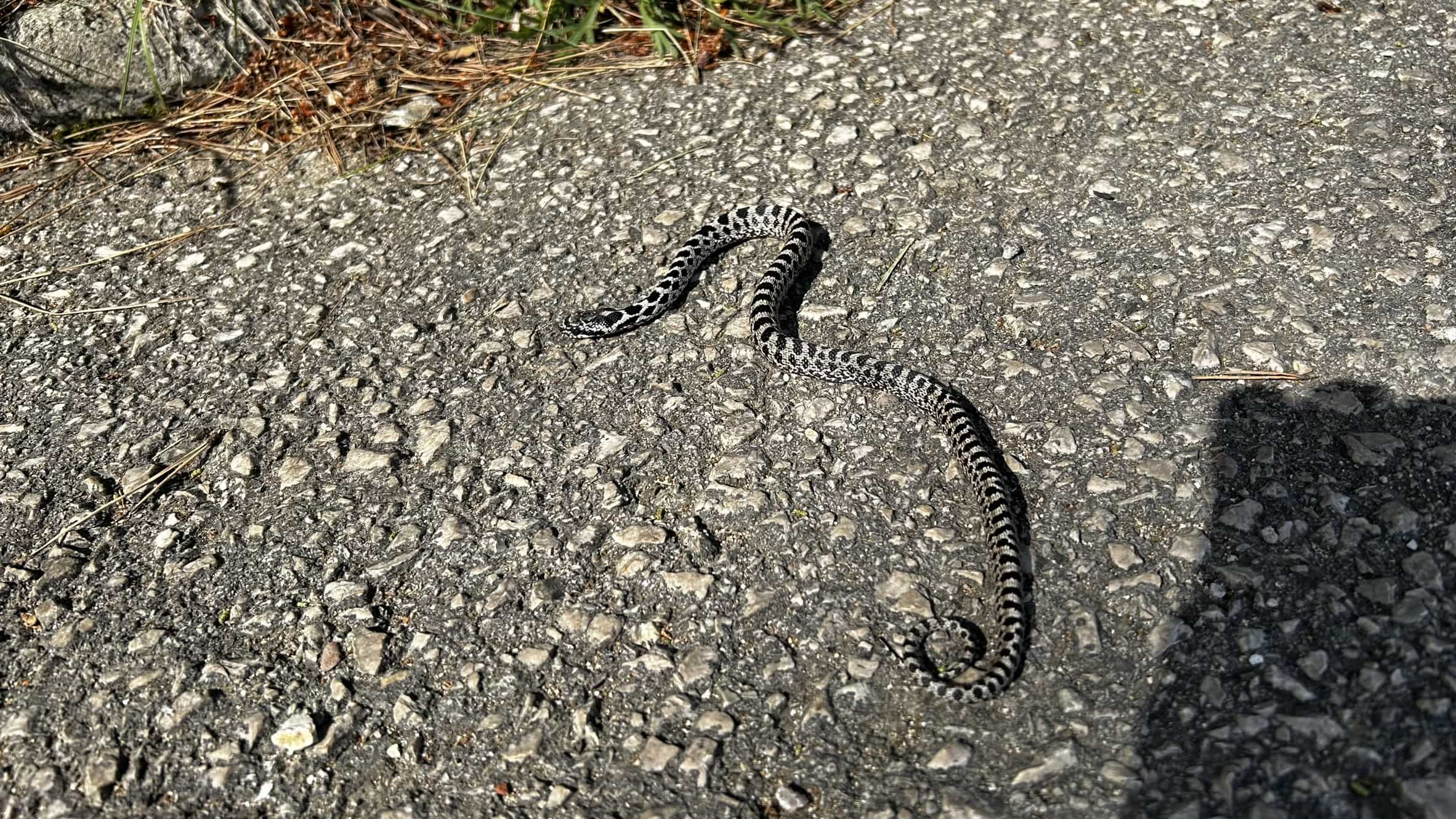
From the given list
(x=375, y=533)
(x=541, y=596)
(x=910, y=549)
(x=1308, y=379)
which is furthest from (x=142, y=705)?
(x=1308, y=379)

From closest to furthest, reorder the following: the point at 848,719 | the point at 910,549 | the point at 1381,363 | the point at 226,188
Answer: the point at 848,719 < the point at 910,549 < the point at 1381,363 < the point at 226,188

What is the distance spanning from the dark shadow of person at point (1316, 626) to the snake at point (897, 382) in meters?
0.63

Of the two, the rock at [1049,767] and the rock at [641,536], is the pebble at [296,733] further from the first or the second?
the rock at [1049,767]

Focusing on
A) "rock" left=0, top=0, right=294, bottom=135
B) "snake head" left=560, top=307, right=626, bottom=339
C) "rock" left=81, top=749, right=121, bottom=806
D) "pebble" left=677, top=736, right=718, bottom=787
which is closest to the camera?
"pebble" left=677, top=736, right=718, bottom=787

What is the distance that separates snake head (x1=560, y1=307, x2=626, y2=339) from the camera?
6.22 m

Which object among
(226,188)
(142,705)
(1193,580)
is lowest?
(1193,580)

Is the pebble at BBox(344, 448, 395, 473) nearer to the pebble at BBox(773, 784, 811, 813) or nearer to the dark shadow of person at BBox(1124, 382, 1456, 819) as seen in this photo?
the pebble at BBox(773, 784, 811, 813)

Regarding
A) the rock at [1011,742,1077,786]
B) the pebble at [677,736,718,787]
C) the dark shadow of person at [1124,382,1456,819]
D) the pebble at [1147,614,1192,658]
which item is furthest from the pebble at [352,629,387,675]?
the pebble at [1147,614,1192,658]

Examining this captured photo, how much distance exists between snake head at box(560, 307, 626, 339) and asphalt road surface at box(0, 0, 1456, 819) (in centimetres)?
21

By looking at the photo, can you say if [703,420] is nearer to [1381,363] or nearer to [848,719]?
[848,719]

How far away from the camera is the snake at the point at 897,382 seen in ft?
14.8

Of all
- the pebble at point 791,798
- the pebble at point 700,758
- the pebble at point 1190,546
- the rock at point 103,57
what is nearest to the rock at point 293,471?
the pebble at point 700,758

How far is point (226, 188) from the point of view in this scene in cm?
752

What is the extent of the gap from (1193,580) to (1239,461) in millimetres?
807
